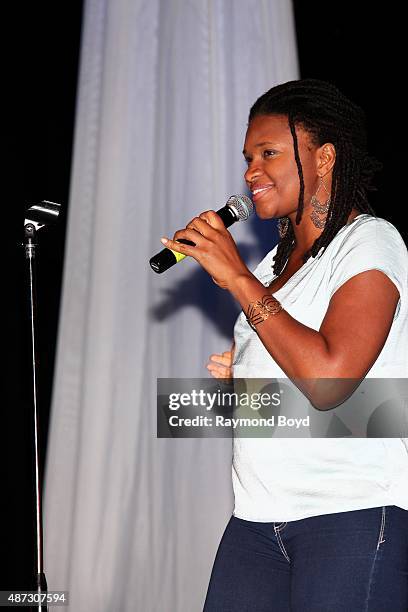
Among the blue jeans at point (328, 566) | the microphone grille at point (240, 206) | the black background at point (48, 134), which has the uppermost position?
the black background at point (48, 134)

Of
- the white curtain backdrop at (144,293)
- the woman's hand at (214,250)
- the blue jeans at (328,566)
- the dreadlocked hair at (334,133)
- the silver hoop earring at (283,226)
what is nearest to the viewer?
the blue jeans at (328,566)

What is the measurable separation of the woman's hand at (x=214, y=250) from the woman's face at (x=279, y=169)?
0.19 m

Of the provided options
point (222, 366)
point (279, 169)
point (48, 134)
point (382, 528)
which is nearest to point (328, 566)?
point (382, 528)

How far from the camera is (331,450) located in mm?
1229

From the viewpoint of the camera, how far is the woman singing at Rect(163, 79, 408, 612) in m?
1.17

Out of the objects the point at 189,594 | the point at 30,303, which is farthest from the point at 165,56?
the point at 189,594

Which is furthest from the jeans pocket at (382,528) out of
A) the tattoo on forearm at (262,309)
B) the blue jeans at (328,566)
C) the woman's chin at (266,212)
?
the woman's chin at (266,212)

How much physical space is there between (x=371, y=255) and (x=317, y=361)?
0.62 feet

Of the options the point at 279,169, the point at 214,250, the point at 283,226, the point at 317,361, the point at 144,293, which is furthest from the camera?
the point at 144,293

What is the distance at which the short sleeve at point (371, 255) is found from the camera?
1.22 m

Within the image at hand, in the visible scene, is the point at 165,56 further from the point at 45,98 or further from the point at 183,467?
the point at 183,467

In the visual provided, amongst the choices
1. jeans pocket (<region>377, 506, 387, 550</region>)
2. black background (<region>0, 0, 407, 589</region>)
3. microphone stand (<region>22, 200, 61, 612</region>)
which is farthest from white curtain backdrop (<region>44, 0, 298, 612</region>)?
jeans pocket (<region>377, 506, 387, 550</region>)

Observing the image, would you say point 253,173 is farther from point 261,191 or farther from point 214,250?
point 214,250

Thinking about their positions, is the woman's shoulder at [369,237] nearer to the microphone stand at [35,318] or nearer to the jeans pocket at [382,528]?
the jeans pocket at [382,528]
